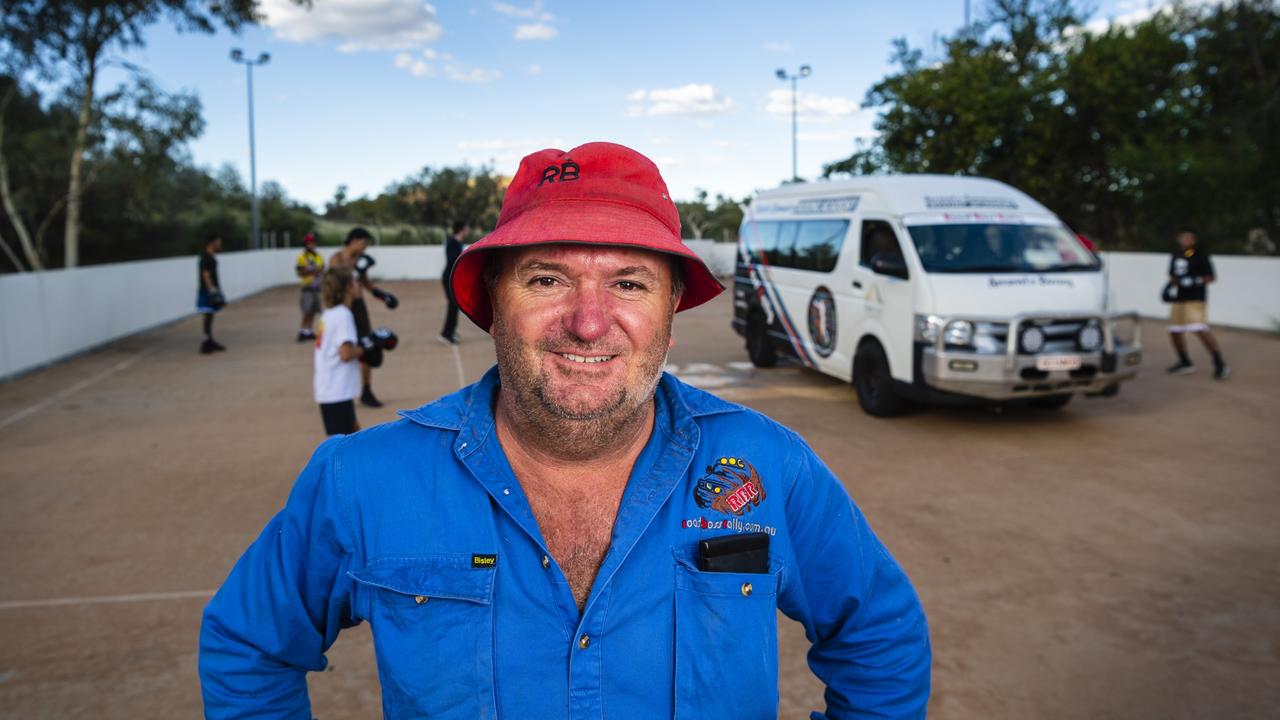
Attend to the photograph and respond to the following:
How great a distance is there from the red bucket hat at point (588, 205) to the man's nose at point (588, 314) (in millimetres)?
117

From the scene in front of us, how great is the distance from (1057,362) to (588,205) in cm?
735

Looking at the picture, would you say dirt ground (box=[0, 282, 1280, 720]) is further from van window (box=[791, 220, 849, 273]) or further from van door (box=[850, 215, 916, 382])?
van window (box=[791, 220, 849, 273])

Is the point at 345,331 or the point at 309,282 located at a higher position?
the point at 309,282

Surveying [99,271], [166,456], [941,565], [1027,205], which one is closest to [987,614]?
[941,565]

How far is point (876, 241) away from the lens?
31.5ft

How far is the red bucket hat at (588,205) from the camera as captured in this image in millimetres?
1778

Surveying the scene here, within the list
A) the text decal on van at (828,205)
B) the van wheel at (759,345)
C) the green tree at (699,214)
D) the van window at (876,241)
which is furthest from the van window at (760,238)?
the green tree at (699,214)

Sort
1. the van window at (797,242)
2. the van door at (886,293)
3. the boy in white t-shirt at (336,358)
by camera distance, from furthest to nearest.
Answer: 1. the van window at (797,242)
2. the van door at (886,293)
3. the boy in white t-shirt at (336,358)

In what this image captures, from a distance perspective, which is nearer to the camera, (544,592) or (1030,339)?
(544,592)

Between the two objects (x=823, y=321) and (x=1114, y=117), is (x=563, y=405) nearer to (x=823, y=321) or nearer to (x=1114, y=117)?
(x=823, y=321)

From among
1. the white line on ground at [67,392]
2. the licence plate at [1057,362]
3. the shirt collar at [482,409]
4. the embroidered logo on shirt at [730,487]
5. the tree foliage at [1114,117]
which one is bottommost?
the white line on ground at [67,392]

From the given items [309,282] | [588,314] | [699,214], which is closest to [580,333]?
[588,314]

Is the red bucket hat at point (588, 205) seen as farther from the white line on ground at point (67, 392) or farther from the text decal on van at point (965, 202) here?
the white line on ground at point (67, 392)

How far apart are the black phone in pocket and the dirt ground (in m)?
2.31
